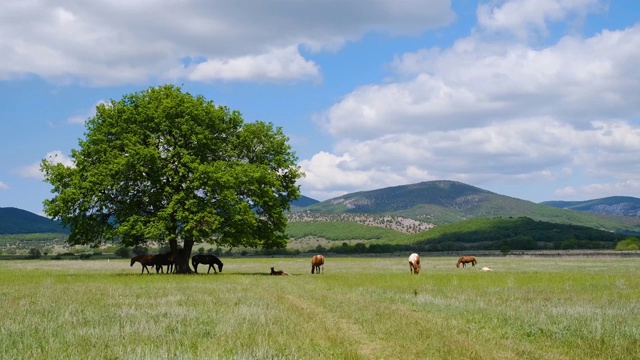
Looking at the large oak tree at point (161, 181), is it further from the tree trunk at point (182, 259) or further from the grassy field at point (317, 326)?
the grassy field at point (317, 326)

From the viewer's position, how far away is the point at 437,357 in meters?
11.3

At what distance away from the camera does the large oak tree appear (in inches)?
1705

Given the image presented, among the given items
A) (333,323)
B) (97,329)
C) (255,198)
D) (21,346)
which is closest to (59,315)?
(97,329)

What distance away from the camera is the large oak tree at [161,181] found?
43312 millimetres

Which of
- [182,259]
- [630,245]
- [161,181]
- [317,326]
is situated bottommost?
[317,326]

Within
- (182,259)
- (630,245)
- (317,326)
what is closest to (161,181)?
(182,259)

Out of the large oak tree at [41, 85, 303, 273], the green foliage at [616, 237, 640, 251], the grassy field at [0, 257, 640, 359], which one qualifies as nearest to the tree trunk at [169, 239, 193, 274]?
the large oak tree at [41, 85, 303, 273]

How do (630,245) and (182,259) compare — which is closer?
(182,259)

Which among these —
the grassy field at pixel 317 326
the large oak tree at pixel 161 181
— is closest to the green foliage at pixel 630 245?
the large oak tree at pixel 161 181

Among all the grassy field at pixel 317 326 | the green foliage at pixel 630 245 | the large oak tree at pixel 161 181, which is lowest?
the grassy field at pixel 317 326

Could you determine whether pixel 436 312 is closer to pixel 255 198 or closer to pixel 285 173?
pixel 255 198

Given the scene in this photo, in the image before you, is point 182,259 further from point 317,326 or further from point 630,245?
point 630,245

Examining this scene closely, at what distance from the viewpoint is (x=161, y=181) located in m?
45.6

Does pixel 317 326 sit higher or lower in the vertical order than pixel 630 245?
lower
